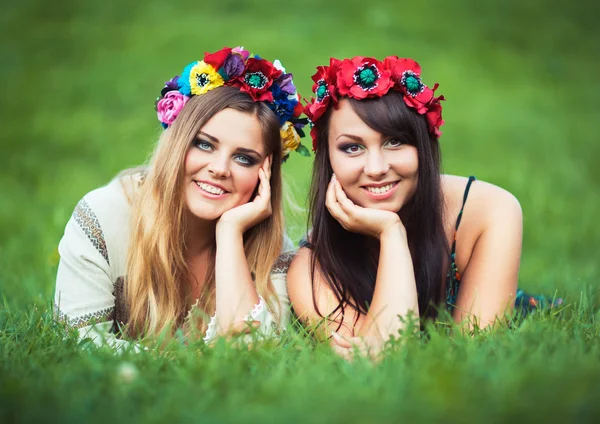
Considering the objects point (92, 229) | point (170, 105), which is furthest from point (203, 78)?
point (92, 229)

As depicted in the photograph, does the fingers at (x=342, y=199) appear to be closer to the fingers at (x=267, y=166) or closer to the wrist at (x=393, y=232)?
the wrist at (x=393, y=232)

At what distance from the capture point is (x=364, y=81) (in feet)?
13.2

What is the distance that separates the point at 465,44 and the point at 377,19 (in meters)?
2.06

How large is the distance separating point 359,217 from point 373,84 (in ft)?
2.24

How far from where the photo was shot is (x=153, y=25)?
16484 mm

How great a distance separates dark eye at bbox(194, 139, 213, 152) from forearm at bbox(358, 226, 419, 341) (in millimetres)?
1039

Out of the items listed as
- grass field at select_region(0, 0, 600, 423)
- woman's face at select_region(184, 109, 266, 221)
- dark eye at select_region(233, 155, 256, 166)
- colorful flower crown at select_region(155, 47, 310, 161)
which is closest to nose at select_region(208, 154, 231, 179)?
woman's face at select_region(184, 109, 266, 221)

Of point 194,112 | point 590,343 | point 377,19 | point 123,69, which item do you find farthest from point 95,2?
point 590,343

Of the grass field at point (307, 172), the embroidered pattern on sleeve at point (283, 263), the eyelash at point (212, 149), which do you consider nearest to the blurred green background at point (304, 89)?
the grass field at point (307, 172)

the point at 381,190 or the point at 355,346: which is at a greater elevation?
the point at 381,190

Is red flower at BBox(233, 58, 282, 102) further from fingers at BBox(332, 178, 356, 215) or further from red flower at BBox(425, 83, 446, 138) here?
red flower at BBox(425, 83, 446, 138)

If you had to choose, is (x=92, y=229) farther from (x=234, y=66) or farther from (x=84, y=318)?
(x=234, y=66)

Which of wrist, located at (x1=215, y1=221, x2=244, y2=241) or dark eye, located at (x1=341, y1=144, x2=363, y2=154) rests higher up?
dark eye, located at (x1=341, y1=144, x2=363, y2=154)

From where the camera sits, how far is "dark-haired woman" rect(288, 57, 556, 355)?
13.0ft
